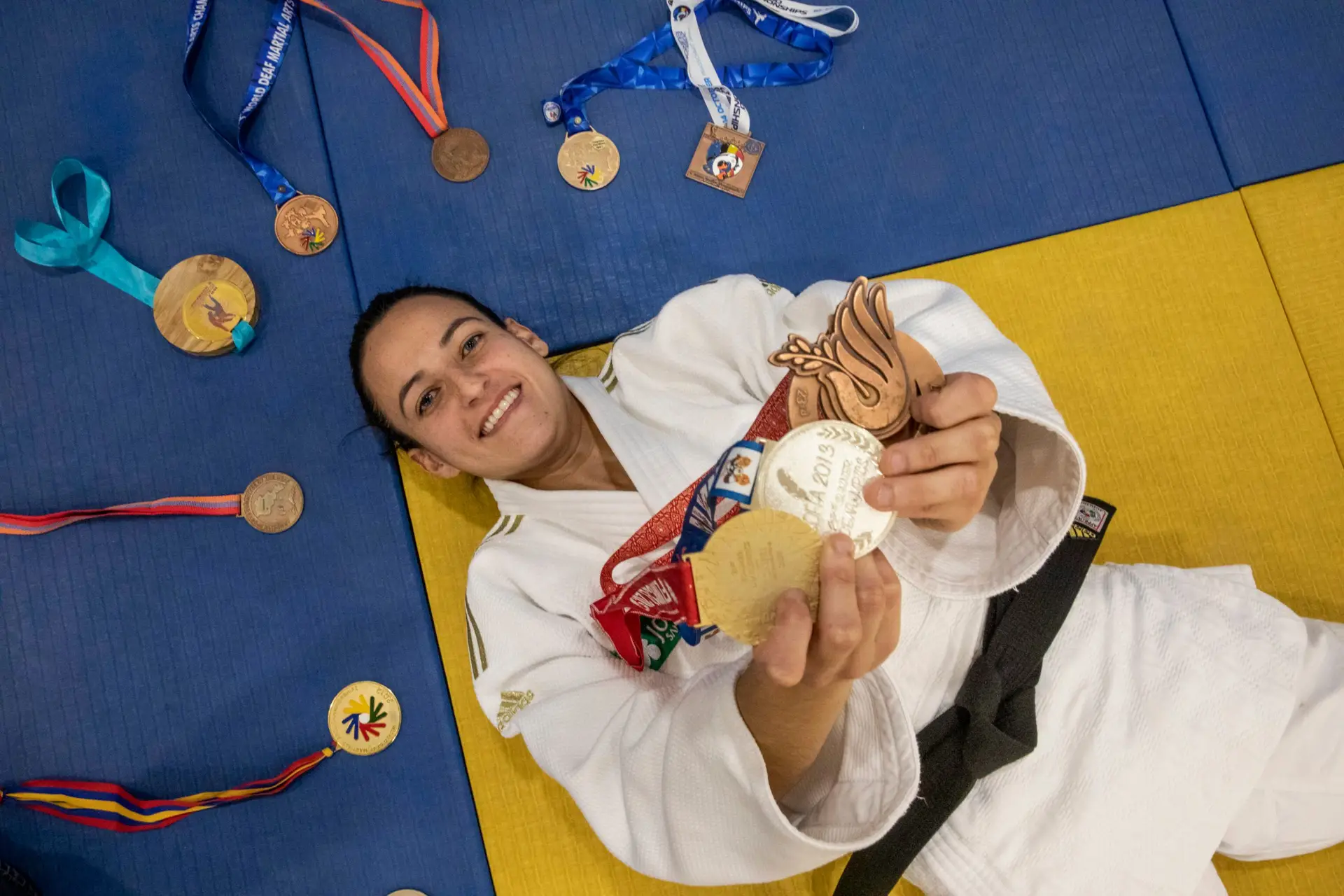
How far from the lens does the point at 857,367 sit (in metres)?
0.94

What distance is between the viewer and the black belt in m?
1.19

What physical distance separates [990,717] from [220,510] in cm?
137

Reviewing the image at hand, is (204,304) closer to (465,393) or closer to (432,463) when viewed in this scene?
(432,463)

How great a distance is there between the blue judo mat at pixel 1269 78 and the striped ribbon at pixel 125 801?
209cm

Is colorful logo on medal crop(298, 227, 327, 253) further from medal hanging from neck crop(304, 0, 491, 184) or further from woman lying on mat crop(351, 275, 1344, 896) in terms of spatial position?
woman lying on mat crop(351, 275, 1344, 896)

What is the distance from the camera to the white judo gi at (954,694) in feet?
3.58

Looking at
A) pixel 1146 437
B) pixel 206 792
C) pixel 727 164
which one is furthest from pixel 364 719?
pixel 1146 437

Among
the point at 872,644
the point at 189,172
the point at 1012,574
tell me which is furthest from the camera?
the point at 189,172

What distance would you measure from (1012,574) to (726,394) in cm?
53

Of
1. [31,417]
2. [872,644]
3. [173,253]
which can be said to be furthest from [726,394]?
[31,417]

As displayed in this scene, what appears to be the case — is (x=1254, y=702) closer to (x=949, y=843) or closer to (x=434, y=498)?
(x=949, y=843)

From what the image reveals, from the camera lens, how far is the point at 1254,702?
122 cm

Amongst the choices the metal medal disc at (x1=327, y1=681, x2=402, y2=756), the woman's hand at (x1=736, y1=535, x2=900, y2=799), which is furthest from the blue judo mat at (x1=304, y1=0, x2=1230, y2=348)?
the woman's hand at (x1=736, y1=535, x2=900, y2=799)

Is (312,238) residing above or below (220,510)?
above
